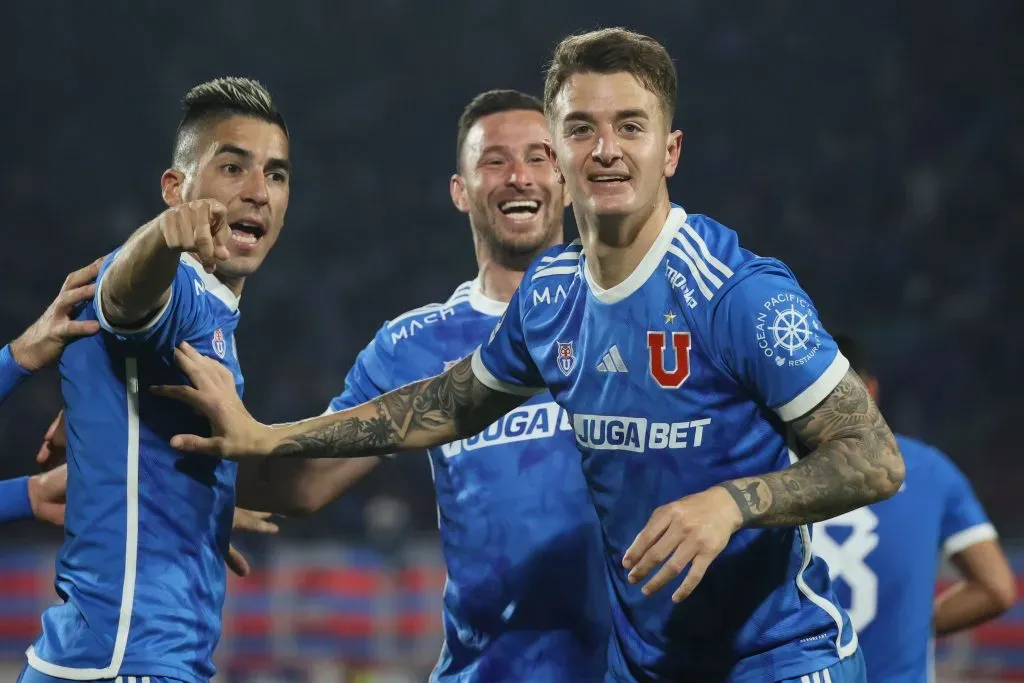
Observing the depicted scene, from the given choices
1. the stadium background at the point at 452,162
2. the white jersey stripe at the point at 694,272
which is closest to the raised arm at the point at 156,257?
the white jersey stripe at the point at 694,272

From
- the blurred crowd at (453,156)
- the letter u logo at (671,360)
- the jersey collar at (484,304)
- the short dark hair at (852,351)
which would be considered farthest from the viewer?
the blurred crowd at (453,156)

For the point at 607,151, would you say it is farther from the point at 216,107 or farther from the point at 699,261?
the point at 216,107

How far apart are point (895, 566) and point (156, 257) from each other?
9.70ft

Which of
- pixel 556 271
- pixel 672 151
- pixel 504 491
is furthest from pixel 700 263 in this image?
pixel 504 491

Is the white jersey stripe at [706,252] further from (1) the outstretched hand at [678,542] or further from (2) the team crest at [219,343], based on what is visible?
(2) the team crest at [219,343]

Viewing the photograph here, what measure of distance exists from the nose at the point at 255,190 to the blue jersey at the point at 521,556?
94cm

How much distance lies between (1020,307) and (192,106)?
1125 cm

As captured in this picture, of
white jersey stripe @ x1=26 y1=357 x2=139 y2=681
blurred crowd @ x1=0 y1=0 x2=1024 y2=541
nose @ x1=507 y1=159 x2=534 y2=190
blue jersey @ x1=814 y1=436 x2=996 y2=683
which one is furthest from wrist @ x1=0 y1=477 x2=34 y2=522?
blurred crowd @ x1=0 y1=0 x2=1024 y2=541

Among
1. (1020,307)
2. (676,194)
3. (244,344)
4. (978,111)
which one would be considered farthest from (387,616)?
(978,111)

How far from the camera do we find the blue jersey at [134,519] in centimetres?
306

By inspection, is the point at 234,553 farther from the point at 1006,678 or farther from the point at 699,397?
the point at 1006,678

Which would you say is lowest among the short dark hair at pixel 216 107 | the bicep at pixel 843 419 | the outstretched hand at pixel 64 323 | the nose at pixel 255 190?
the bicep at pixel 843 419

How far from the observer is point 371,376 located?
13.4 ft

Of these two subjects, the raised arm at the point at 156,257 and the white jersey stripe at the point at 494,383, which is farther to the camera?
the white jersey stripe at the point at 494,383
